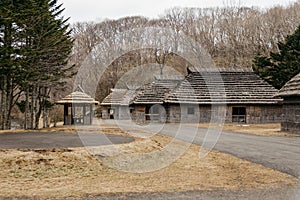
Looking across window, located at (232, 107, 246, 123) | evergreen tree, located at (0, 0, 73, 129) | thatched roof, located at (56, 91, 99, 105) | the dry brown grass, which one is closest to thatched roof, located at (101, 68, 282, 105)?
window, located at (232, 107, 246, 123)

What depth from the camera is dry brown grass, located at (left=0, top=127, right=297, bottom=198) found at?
744 centimetres

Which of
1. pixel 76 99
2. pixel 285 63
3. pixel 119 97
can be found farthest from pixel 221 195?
pixel 119 97

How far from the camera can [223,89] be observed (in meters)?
32.8

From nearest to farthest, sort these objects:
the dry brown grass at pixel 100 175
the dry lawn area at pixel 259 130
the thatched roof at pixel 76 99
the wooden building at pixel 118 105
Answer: the dry brown grass at pixel 100 175 < the dry lawn area at pixel 259 130 < the thatched roof at pixel 76 99 < the wooden building at pixel 118 105

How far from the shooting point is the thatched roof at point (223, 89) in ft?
103

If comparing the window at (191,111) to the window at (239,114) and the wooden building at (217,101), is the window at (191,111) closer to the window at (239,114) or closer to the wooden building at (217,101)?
the wooden building at (217,101)

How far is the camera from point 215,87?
33.1m

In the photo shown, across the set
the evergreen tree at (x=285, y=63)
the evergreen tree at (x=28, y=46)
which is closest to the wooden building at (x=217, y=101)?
the evergreen tree at (x=285, y=63)

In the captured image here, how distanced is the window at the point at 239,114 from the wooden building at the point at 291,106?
9124 mm

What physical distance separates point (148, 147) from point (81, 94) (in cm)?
1557

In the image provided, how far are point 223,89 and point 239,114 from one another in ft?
9.07

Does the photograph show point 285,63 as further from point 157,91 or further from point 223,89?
point 157,91

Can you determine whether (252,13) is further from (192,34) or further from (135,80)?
Answer: (135,80)

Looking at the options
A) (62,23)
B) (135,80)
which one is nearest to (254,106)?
(62,23)
